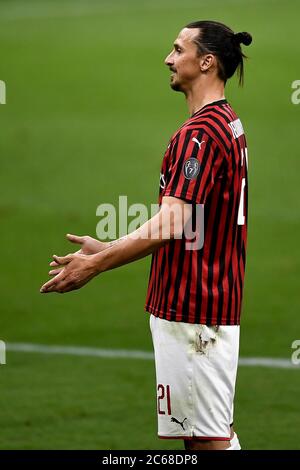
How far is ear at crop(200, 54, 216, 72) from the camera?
5934 millimetres

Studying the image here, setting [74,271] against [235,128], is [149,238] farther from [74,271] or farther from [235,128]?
[235,128]

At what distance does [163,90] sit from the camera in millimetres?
28703

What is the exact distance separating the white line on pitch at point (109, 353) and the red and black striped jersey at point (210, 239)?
4.33 meters

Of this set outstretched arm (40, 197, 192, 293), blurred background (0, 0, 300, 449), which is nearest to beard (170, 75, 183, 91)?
outstretched arm (40, 197, 192, 293)

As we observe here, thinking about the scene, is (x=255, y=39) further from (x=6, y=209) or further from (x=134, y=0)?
(x=6, y=209)

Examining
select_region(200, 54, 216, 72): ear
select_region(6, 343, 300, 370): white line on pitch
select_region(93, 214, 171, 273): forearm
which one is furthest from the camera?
select_region(6, 343, 300, 370): white line on pitch

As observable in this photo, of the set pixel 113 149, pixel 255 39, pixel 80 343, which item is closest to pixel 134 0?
pixel 255 39

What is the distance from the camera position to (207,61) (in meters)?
5.93

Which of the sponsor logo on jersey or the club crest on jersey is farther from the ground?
the sponsor logo on jersey

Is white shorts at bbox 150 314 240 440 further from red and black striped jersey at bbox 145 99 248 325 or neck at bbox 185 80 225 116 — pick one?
neck at bbox 185 80 225 116

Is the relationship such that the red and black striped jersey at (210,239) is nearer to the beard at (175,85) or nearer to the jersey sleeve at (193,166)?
the jersey sleeve at (193,166)

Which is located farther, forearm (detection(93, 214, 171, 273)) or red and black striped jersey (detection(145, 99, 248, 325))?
red and black striped jersey (detection(145, 99, 248, 325))

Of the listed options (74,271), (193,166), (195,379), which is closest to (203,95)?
(193,166)

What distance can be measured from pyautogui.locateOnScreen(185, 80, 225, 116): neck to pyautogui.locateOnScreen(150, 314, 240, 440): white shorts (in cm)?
107
